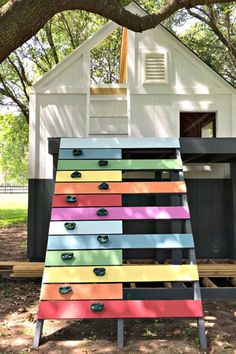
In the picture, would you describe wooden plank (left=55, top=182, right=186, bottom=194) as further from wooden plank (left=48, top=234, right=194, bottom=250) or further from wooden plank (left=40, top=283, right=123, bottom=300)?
wooden plank (left=40, top=283, right=123, bottom=300)

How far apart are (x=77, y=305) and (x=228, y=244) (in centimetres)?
456

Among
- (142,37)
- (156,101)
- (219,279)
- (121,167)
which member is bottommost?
(219,279)

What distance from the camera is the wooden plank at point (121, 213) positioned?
15.8ft

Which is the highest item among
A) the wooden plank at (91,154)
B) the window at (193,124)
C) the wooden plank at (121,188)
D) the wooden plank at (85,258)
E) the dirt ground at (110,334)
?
the window at (193,124)

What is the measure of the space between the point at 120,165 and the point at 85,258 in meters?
1.68

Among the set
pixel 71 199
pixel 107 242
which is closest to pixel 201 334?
pixel 107 242

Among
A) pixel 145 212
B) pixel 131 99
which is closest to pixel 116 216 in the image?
pixel 145 212

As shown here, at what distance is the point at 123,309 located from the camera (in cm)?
405

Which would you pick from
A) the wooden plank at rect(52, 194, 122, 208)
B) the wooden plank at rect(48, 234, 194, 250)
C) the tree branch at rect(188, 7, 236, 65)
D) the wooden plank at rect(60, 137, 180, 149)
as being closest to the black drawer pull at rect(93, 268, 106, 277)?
the wooden plank at rect(48, 234, 194, 250)

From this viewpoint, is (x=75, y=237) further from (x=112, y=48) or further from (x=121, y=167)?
(x=112, y=48)

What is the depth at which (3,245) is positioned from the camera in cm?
1072

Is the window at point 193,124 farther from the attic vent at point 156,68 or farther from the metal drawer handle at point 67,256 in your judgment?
the metal drawer handle at point 67,256

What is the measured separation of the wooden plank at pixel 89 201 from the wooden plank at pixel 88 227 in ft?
1.07

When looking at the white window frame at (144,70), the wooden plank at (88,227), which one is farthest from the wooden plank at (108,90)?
the wooden plank at (88,227)
